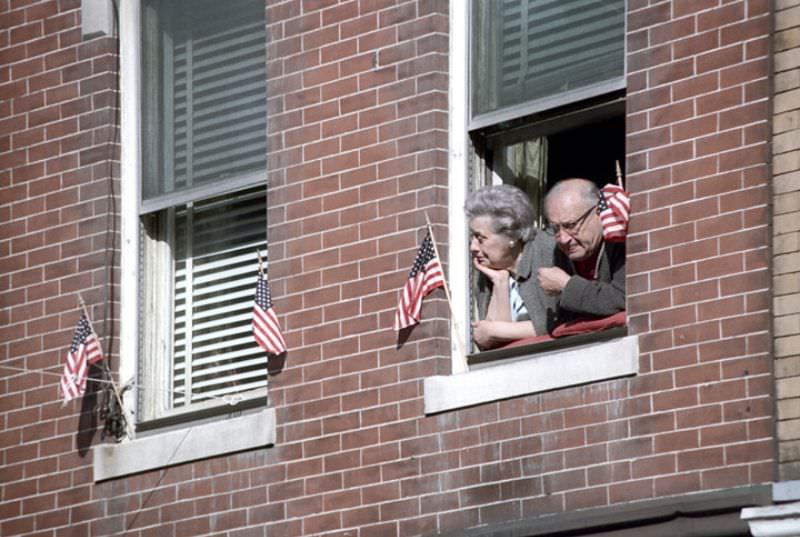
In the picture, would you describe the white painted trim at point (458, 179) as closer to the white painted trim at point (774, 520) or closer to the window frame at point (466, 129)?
the window frame at point (466, 129)

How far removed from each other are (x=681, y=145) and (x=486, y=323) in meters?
1.66

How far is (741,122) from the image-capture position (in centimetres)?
1363

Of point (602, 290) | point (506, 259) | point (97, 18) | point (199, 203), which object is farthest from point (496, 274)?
point (97, 18)

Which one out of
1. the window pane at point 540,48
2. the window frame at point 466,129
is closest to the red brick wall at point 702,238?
the window pane at point 540,48

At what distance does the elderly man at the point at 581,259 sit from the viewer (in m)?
14.4

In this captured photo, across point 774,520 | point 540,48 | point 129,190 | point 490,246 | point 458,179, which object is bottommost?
point 774,520

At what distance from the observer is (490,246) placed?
14984 mm

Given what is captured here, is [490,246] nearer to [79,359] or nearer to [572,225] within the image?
[572,225]

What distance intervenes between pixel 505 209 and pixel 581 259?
0.54m

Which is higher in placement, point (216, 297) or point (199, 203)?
point (199, 203)

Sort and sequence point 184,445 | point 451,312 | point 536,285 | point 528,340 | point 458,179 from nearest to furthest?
point 528,340, point 536,285, point 451,312, point 458,179, point 184,445

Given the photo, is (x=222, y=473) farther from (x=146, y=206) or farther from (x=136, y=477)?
(x=146, y=206)

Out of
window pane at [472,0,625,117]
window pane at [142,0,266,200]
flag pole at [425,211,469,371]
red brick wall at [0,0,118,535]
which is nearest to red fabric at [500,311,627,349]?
flag pole at [425,211,469,371]

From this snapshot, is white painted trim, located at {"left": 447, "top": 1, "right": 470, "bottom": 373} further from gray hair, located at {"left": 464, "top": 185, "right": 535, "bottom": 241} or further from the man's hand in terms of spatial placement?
the man's hand
